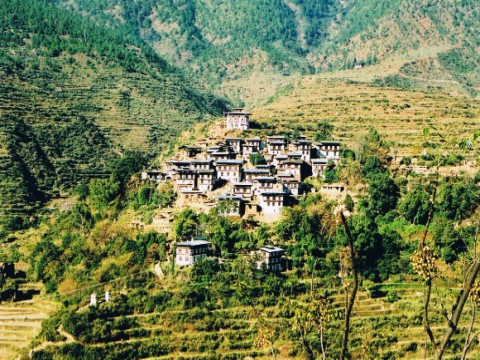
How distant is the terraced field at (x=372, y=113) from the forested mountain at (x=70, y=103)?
13.8 metres

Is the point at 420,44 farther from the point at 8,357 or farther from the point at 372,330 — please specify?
the point at 8,357

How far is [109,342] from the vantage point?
24.3 m

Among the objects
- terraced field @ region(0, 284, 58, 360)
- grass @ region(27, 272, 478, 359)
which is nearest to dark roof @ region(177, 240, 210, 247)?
grass @ region(27, 272, 478, 359)

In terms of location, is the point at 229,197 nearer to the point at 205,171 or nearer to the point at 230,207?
the point at 230,207

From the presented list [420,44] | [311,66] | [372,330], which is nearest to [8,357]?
[372,330]

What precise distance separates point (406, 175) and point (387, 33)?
57940 mm

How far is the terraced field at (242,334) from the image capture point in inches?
957

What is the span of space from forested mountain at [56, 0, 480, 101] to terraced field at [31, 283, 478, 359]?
2089 inches

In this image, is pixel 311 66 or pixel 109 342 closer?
pixel 109 342

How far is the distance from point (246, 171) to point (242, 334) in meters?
12.8

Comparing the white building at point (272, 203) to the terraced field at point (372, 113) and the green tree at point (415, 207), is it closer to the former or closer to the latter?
the green tree at point (415, 207)

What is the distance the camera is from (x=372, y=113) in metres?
51.8

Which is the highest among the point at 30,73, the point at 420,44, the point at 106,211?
the point at 420,44

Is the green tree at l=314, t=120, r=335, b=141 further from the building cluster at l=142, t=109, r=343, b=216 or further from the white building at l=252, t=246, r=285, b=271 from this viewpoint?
the white building at l=252, t=246, r=285, b=271
